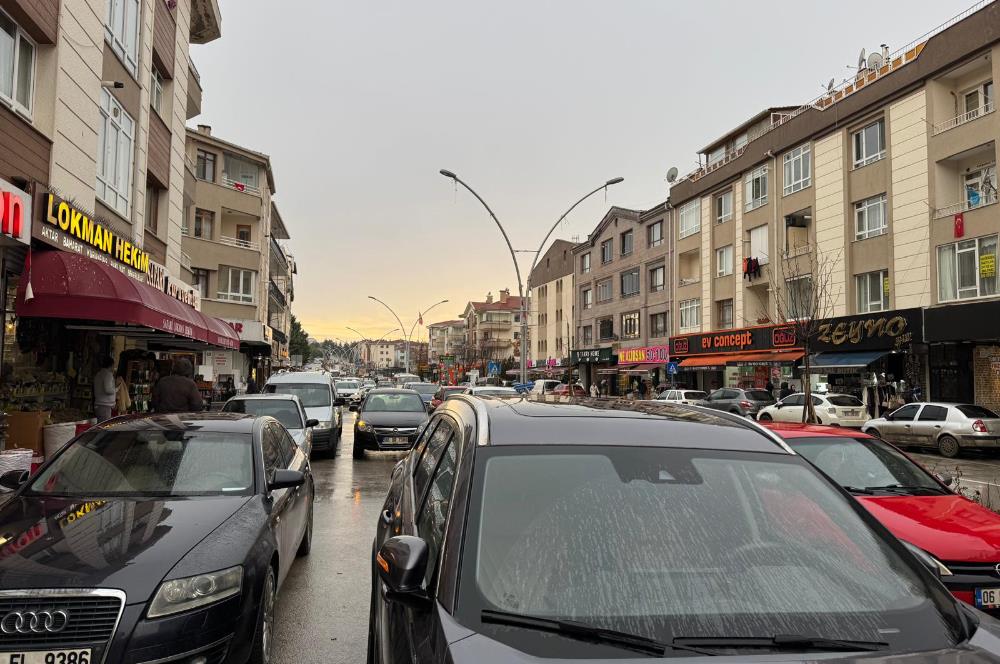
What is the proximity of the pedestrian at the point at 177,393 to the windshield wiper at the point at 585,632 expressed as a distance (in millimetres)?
9233

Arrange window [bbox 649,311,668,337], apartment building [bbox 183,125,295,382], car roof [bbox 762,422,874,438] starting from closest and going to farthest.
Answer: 1. car roof [bbox 762,422,874,438]
2. apartment building [bbox 183,125,295,382]
3. window [bbox 649,311,668,337]

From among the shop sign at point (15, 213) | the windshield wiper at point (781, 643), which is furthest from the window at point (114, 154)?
the windshield wiper at point (781, 643)

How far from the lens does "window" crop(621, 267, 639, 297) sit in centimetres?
4543

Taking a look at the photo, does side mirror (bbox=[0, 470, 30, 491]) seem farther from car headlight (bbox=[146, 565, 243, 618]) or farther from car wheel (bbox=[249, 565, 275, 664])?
car headlight (bbox=[146, 565, 243, 618])

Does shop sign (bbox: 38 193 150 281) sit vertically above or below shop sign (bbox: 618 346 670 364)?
above

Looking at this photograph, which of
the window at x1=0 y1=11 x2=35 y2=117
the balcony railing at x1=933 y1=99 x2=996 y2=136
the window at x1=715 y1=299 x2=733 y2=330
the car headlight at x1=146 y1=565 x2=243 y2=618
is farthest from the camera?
the window at x1=715 y1=299 x2=733 y2=330

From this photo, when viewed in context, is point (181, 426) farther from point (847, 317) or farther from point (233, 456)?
point (847, 317)

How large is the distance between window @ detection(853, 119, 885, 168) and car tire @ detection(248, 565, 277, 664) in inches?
1071

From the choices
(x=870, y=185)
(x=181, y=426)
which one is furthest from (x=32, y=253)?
(x=870, y=185)

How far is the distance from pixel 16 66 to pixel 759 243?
1170 inches

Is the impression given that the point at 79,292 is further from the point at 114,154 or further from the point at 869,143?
the point at 869,143

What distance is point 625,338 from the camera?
4656 centimetres

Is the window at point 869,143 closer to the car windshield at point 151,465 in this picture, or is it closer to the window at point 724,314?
the window at point 724,314

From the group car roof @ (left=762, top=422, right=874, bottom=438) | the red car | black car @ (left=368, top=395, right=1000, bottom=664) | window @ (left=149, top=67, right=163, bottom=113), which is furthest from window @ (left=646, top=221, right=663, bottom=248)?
black car @ (left=368, top=395, right=1000, bottom=664)
